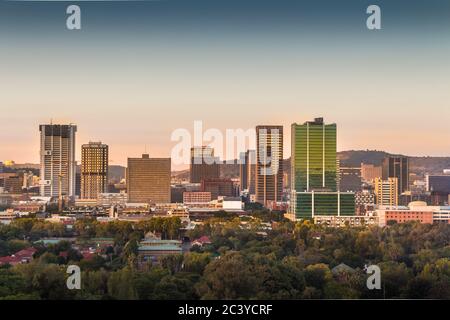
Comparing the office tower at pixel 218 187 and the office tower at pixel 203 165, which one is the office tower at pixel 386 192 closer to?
the office tower at pixel 218 187

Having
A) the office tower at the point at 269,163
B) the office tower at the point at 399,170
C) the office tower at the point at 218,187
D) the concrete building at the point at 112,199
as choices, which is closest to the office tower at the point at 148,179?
the concrete building at the point at 112,199

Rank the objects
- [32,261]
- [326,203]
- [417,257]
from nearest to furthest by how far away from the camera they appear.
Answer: [32,261], [417,257], [326,203]

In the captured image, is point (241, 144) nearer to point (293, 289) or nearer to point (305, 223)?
point (293, 289)

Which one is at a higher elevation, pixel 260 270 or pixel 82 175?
pixel 82 175

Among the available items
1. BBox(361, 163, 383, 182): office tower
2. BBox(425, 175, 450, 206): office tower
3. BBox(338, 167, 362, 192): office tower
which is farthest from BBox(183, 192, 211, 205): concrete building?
BBox(425, 175, 450, 206): office tower

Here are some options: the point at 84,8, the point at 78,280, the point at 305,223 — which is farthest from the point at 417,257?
the point at 84,8

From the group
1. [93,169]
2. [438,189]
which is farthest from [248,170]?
[438,189]
